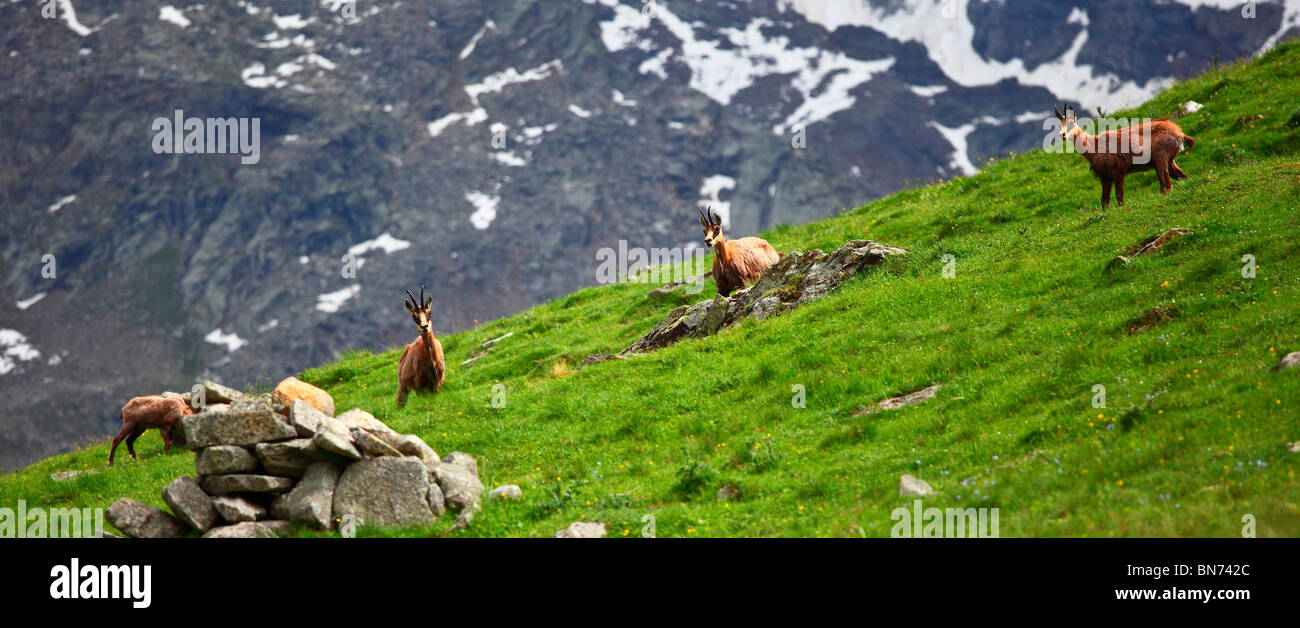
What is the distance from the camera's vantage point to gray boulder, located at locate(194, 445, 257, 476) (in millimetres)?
12781

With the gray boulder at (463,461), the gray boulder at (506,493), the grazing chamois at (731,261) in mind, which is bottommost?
the gray boulder at (506,493)


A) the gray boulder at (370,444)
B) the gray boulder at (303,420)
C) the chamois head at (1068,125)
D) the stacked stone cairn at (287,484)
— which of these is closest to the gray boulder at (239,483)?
the stacked stone cairn at (287,484)

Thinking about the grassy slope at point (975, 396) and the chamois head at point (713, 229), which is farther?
the chamois head at point (713, 229)

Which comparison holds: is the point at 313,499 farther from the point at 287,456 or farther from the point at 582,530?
the point at 582,530

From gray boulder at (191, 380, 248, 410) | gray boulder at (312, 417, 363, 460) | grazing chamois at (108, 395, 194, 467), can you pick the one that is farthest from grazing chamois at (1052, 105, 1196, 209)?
grazing chamois at (108, 395, 194, 467)

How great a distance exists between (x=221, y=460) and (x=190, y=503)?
2.28 feet

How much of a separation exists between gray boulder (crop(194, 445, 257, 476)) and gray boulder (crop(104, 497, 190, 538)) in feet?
2.54

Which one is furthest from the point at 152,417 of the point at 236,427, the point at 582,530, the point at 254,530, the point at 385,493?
the point at 582,530

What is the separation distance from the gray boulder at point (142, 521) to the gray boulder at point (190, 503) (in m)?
0.17

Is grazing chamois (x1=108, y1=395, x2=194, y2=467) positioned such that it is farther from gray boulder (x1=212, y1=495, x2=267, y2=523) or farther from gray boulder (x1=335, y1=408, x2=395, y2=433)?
gray boulder (x1=212, y1=495, x2=267, y2=523)

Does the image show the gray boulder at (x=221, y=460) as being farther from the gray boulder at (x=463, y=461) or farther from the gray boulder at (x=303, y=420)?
the gray boulder at (x=463, y=461)

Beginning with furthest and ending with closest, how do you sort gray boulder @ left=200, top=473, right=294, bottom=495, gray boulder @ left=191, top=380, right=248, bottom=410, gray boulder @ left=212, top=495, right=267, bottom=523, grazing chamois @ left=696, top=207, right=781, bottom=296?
1. grazing chamois @ left=696, top=207, right=781, bottom=296
2. gray boulder @ left=191, top=380, right=248, bottom=410
3. gray boulder @ left=200, top=473, right=294, bottom=495
4. gray boulder @ left=212, top=495, right=267, bottom=523

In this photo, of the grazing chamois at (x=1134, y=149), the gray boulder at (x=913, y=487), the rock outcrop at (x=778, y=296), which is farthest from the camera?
the rock outcrop at (x=778, y=296)

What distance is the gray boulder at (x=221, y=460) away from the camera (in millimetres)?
12781
